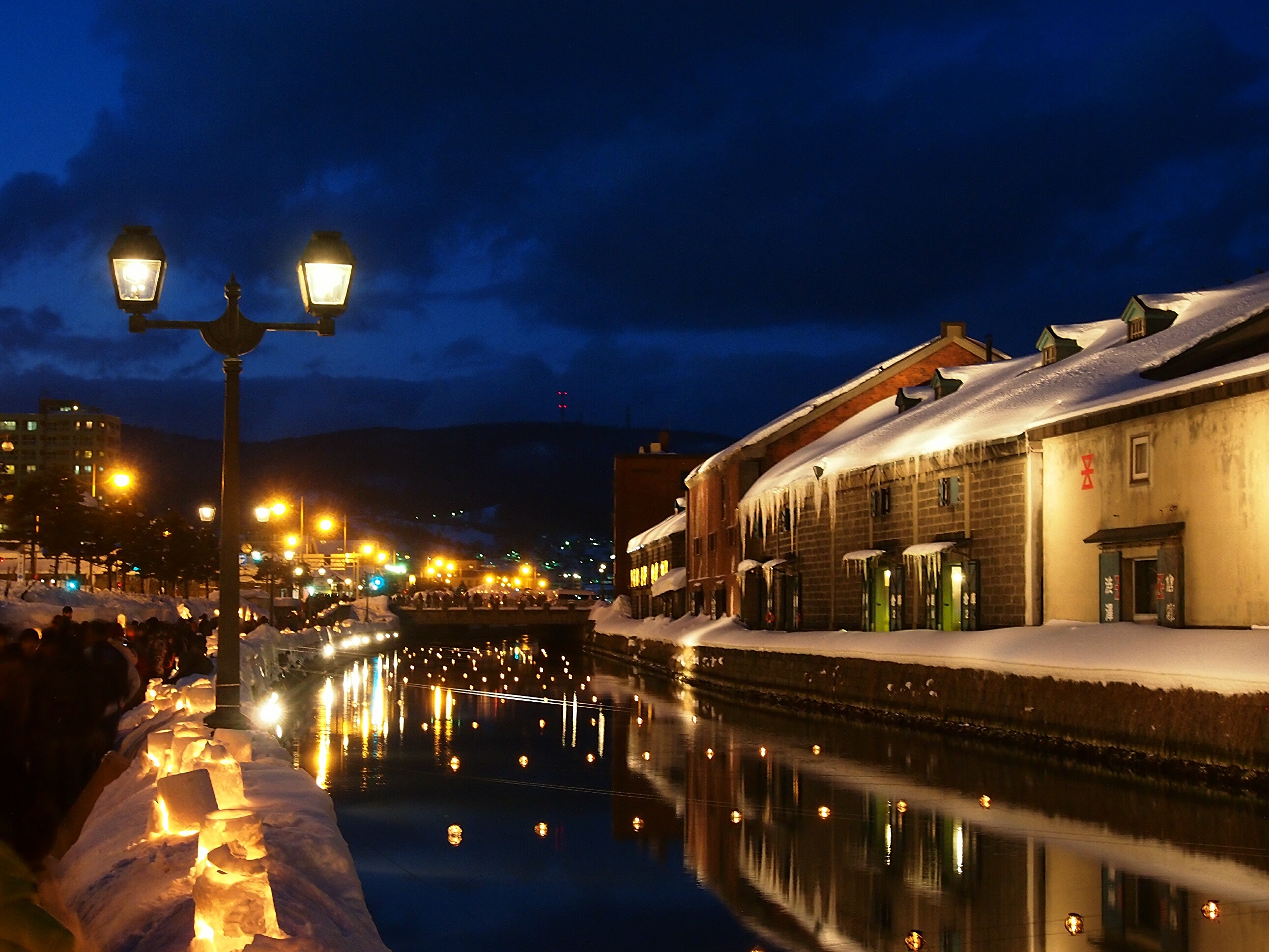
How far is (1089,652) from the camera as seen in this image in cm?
2222

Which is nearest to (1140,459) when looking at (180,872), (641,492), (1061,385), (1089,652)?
(1089,652)

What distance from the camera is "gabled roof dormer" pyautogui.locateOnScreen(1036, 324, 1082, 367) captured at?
3466cm

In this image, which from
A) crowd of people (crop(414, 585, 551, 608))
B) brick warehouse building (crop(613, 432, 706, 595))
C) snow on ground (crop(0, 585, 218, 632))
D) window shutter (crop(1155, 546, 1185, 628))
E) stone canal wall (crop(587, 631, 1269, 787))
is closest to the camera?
stone canal wall (crop(587, 631, 1269, 787))

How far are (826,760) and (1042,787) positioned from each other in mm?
4063

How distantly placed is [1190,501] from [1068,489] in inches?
159

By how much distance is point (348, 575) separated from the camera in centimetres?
12888

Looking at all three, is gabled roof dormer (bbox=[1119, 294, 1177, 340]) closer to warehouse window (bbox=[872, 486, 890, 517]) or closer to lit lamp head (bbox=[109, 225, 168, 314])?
warehouse window (bbox=[872, 486, 890, 517])

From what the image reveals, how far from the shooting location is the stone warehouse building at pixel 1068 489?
2291cm

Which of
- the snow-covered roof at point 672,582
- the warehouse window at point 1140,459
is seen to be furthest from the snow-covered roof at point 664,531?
the warehouse window at point 1140,459

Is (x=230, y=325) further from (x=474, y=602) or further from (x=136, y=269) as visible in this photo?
(x=474, y=602)

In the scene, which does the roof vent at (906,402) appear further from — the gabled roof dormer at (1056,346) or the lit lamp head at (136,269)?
the lit lamp head at (136,269)

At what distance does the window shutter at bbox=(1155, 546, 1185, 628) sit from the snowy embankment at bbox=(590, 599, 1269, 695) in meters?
1.23

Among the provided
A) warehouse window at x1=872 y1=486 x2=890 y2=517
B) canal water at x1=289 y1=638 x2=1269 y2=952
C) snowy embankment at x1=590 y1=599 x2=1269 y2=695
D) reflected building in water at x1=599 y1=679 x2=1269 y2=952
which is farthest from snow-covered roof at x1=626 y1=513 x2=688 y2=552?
reflected building in water at x1=599 y1=679 x2=1269 y2=952

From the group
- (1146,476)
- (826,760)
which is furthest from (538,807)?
(1146,476)
